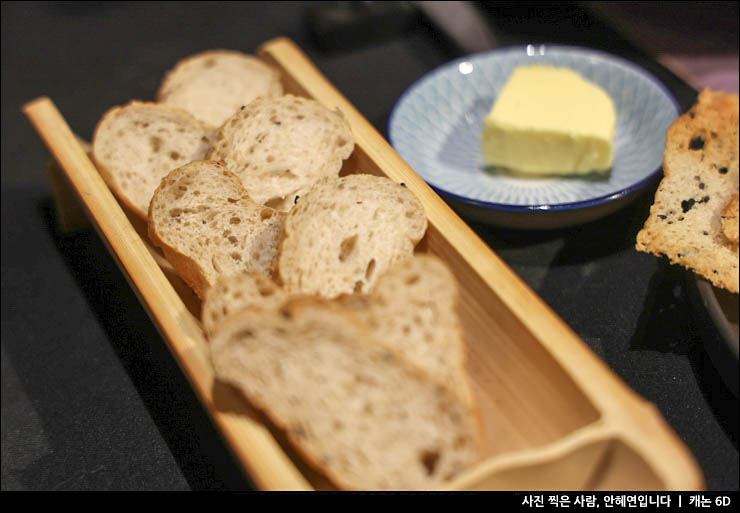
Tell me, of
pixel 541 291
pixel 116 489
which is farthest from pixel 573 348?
pixel 116 489

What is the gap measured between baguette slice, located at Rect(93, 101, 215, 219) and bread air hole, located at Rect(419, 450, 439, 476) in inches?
28.3

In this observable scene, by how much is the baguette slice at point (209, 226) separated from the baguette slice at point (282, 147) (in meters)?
0.08

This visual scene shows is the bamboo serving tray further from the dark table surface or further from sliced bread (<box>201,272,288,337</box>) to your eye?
the dark table surface

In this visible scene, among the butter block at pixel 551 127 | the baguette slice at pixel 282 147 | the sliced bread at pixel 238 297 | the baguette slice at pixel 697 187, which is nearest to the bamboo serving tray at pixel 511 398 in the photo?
the sliced bread at pixel 238 297

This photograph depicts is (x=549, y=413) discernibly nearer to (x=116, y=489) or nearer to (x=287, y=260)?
(x=287, y=260)

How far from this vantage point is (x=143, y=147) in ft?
4.24

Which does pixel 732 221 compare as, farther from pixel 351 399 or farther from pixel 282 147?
pixel 282 147

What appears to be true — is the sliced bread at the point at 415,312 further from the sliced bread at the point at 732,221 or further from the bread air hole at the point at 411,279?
the sliced bread at the point at 732,221

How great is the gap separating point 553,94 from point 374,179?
23.8 inches

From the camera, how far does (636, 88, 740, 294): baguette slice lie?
3.15 ft

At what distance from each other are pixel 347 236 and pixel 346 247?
2 centimetres

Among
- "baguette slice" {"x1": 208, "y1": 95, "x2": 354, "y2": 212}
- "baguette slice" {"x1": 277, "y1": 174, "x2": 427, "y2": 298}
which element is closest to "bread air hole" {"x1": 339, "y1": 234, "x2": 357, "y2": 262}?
"baguette slice" {"x1": 277, "y1": 174, "x2": 427, "y2": 298}

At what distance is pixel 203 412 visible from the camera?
1120 mm

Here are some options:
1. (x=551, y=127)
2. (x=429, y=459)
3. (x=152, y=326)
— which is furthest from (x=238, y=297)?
(x=551, y=127)
